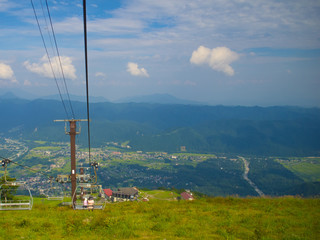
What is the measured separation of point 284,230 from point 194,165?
173396 millimetres

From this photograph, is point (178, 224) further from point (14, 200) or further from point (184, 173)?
point (184, 173)

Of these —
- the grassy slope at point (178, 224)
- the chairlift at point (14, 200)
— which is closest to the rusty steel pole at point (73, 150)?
the chairlift at point (14, 200)

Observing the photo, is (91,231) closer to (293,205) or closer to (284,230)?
(284,230)

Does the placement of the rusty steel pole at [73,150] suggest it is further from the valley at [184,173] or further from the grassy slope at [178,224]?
the valley at [184,173]

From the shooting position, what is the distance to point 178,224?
33.6ft

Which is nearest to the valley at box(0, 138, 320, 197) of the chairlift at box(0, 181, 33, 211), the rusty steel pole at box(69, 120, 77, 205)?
the chairlift at box(0, 181, 33, 211)

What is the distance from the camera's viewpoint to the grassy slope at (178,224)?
29.8 ft

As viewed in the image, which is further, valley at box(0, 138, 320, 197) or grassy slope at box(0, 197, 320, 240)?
valley at box(0, 138, 320, 197)

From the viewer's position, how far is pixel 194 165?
180m

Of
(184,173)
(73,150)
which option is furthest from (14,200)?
(184,173)

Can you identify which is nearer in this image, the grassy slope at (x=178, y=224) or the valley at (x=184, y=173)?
the grassy slope at (x=178, y=224)

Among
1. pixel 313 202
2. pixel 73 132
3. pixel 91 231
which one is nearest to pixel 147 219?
pixel 91 231

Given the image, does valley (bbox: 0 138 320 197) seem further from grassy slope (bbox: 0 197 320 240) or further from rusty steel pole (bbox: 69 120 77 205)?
grassy slope (bbox: 0 197 320 240)

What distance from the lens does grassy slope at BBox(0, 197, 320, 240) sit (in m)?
9.08
